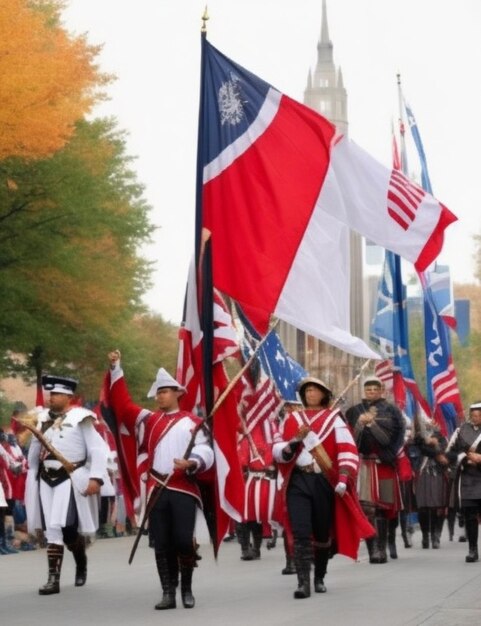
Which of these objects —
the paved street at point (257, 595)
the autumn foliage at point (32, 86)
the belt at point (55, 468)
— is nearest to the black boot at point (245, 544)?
the paved street at point (257, 595)

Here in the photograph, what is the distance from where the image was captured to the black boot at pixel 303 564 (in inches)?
527

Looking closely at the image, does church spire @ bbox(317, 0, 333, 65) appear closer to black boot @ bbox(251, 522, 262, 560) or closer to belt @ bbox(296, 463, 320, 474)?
black boot @ bbox(251, 522, 262, 560)

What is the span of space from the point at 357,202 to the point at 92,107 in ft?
63.2

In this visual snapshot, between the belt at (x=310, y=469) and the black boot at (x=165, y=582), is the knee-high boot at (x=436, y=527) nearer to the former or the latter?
the belt at (x=310, y=469)

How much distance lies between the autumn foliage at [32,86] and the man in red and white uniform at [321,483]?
15.8 metres

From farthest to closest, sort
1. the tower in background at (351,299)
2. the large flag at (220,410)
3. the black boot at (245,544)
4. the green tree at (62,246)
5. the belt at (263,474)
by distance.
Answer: the tower in background at (351,299)
the green tree at (62,246)
the belt at (263,474)
the black boot at (245,544)
the large flag at (220,410)

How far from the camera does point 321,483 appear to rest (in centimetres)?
1383

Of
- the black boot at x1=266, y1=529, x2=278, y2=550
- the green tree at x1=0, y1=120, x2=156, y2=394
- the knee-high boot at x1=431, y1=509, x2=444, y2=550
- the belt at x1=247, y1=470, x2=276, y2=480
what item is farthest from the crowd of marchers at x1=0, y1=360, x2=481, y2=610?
the green tree at x1=0, y1=120, x2=156, y2=394

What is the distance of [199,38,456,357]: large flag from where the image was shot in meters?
13.3

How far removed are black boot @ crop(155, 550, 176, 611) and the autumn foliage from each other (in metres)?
16.8

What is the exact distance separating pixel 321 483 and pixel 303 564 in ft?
2.44

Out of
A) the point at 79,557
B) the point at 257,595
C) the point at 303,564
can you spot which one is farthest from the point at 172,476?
the point at 79,557

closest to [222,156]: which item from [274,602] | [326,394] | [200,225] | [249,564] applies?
[200,225]

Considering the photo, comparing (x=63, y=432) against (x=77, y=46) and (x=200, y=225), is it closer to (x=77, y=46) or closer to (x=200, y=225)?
(x=200, y=225)
